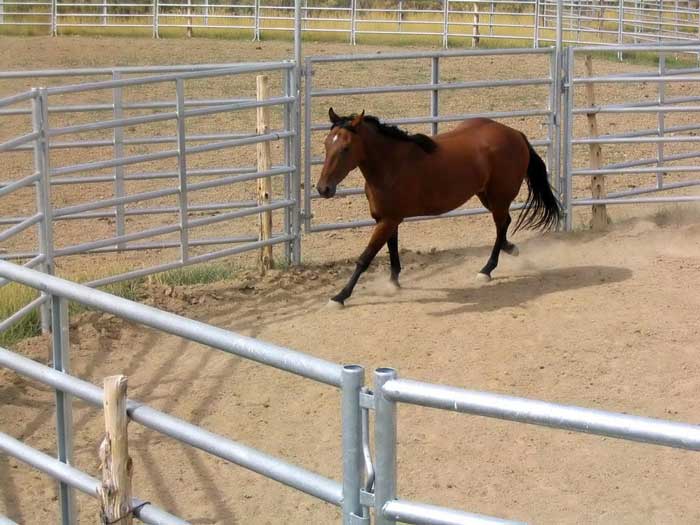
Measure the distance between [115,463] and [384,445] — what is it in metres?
0.95

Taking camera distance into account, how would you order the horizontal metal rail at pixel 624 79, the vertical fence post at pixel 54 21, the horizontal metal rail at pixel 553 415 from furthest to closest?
the vertical fence post at pixel 54 21 → the horizontal metal rail at pixel 624 79 → the horizontal metal rail at pixel 553 415

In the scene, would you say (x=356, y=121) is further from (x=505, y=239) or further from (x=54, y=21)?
(x=54, y=21)

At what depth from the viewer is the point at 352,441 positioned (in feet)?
7.34

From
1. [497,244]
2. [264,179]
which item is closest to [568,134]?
[497,244]

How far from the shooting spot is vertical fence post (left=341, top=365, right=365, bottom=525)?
221 centimetres

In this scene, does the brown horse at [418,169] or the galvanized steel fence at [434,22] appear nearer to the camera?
the brown horse at [418,169]

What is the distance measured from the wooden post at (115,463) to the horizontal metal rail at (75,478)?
0.04m

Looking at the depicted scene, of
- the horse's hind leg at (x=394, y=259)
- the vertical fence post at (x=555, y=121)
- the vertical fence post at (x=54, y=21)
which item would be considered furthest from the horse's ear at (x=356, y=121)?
the vertical fence post at (x=54, y=21)

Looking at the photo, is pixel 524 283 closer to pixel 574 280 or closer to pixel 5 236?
pixel 574 280

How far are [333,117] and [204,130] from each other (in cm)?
732

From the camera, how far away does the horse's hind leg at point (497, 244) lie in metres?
7.81

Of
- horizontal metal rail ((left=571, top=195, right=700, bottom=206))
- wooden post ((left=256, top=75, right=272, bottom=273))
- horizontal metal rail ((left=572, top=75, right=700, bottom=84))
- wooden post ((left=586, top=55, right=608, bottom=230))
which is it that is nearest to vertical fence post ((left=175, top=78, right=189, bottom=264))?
wooden post ((left=256, top=75, right=272, bottom=273))

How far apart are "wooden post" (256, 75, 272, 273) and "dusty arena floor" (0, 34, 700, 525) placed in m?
0.27

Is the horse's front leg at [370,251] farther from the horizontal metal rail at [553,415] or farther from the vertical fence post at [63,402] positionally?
the horizontal metal rail at [553,415]
